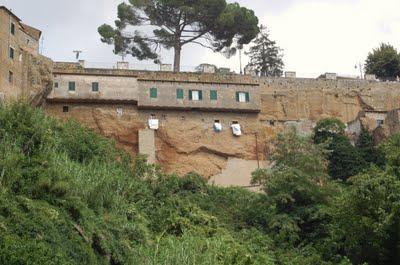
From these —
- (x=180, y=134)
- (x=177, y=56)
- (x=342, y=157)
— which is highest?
(x=177, y=56)

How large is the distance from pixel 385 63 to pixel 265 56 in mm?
9645

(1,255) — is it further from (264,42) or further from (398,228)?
(264,42)

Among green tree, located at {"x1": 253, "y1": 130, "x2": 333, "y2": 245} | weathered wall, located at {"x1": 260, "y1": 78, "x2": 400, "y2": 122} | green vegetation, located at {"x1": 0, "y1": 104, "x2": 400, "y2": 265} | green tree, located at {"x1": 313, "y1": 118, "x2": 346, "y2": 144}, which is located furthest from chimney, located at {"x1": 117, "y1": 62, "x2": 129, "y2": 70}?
green tree, located at {"x1": 253, "y1": 130, "x2": 333, "y2": 245}

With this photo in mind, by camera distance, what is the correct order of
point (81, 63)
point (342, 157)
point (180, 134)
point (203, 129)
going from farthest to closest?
point (81, 63) < point (203, 129) < point (180, 134) < point (342, 157)

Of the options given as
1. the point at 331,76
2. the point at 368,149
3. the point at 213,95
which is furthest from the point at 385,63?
the point at 213,95

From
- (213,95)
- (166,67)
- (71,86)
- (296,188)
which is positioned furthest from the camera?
(166,67)

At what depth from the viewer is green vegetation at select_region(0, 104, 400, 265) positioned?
19.3 m

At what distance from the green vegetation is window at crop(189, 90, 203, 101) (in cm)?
677

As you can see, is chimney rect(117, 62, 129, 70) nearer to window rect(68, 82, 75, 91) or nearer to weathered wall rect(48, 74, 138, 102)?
weathered wall rect(48, 74, 138, 102)

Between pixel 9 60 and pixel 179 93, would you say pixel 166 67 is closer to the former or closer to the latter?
pixel 179 93

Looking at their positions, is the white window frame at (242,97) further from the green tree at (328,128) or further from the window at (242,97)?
the green tree at (328,128)

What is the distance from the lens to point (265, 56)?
179ft

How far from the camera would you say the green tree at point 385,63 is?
56.2 meters

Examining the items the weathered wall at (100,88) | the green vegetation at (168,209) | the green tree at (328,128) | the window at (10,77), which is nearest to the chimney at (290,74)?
the green tree at (328,128)
